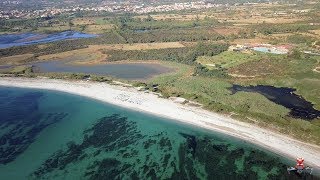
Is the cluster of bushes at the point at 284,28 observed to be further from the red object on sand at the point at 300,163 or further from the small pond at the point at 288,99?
the red object on sand at the point at 300,163

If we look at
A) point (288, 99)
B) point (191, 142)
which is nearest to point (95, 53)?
point (288, 99)

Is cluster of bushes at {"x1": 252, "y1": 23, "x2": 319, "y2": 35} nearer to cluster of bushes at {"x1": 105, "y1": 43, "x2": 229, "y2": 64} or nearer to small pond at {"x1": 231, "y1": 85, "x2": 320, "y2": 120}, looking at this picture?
cluster of bushes at {"x1": 105, "y1": 43, "x2": 229, "y2": 64}

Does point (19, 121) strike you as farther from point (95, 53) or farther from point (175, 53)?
point (175, 53)

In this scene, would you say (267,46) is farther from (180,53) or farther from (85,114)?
(85,114)

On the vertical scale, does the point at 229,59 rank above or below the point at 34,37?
above

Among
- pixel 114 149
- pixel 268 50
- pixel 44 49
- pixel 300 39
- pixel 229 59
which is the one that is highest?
pixel 114 149

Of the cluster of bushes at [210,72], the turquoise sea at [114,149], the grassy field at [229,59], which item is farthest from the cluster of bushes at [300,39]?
the turquoise sea at [114,149]

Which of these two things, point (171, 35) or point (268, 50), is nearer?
point (268, 50)
